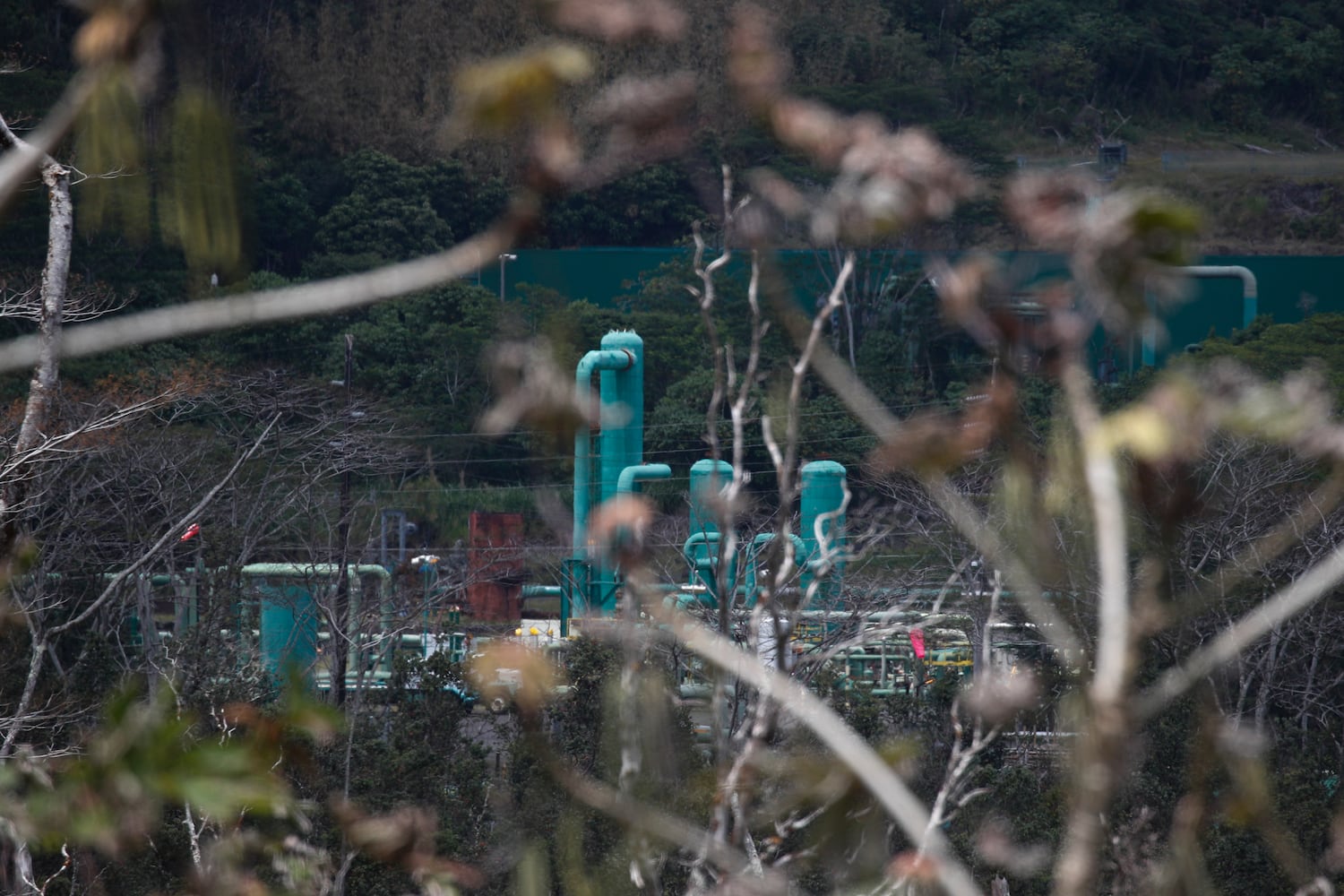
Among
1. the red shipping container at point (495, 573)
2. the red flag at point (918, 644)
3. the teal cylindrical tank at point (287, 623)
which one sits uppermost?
the red flag at point (918, 644)

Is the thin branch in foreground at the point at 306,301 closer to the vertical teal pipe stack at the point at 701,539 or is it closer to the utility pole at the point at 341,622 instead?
the vertical teal pipe stack at the point at 701,539

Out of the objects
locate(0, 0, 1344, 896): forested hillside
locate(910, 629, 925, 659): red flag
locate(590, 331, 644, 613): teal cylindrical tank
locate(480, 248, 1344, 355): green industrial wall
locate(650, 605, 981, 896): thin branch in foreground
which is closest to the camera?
locate(650, 605, 981, 896): thin branch in foreground

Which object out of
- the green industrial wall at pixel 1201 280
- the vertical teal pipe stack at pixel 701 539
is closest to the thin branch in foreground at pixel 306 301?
the vertical teal pipe stack at pixel 701 539

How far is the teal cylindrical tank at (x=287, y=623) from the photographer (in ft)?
38.0

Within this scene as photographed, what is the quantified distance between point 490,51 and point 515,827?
13802 mm

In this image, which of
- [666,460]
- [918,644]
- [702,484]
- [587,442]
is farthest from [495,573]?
[702,484]

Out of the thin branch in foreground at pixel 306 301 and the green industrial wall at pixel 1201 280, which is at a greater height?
the thin branch in foreground at pixel 306 301

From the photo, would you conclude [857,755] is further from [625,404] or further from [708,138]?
[708,138]

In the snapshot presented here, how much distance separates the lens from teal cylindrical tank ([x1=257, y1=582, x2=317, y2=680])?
11586 mm

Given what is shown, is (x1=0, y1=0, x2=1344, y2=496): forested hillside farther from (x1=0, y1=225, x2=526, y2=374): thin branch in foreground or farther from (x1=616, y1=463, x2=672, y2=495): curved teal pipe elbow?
(x1=0, y1=225, x2=526, y2=374): thin branch in foreground

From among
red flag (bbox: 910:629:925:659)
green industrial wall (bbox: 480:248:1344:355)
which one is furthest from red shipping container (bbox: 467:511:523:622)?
green industrial wall (bbox: 480:248:1344:355)

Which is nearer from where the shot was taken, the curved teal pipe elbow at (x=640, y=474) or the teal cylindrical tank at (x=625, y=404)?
the curved teal pipe elbow at (x=640, y=474)

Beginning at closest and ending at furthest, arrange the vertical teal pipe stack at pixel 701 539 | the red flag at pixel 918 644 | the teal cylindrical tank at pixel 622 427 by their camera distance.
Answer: the vertical teal pipe stack at pixel 701 539
the red flag at pixel 918 644
the teal cylindrical tank at pixel 622 427

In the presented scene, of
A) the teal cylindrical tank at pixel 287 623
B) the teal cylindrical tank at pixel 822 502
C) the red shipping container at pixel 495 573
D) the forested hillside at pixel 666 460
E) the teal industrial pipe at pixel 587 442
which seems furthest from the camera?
the red shipping container at pixel 495 573
